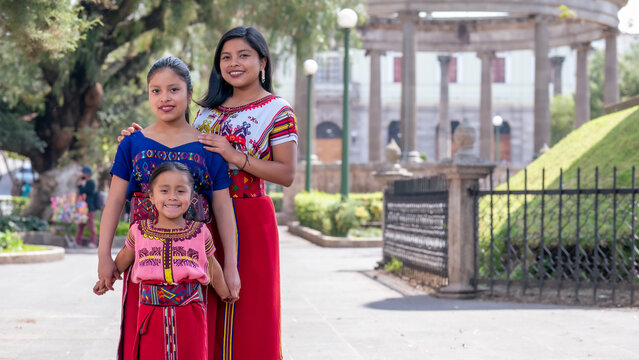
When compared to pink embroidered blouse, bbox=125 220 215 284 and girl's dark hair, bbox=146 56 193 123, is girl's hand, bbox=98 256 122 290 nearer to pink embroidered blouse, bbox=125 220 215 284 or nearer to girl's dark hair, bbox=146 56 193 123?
pink embroidered blouse, bbox=125 220 215 284

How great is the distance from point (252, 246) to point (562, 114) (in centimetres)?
5185

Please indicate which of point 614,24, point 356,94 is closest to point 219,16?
point 614,24

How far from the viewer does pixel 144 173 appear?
13.0 ft

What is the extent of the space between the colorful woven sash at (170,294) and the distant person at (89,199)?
1541 centimetres

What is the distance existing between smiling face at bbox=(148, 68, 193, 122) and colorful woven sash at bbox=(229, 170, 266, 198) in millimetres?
359

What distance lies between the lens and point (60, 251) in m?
16.4

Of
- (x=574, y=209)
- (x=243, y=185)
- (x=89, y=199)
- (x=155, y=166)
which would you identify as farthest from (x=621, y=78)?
(x=155, y=166)

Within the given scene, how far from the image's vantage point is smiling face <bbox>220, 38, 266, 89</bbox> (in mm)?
4234

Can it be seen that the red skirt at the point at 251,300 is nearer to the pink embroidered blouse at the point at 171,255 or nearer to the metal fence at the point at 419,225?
the pink embroidered blouse at the point at 171,255

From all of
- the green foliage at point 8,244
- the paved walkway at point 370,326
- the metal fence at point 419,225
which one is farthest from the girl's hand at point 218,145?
the green foliage at point 8,244

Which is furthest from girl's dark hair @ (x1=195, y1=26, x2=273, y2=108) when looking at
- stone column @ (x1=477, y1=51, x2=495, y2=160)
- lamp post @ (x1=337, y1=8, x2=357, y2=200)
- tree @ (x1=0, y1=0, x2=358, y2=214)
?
stone column @ (x1=477, y1=51, x2=495, y2=160)

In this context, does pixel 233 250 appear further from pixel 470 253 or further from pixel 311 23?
pixel 311 23

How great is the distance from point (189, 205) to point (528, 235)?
7.74 m

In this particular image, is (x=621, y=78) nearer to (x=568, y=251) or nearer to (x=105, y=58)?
(x=105, y=58)
